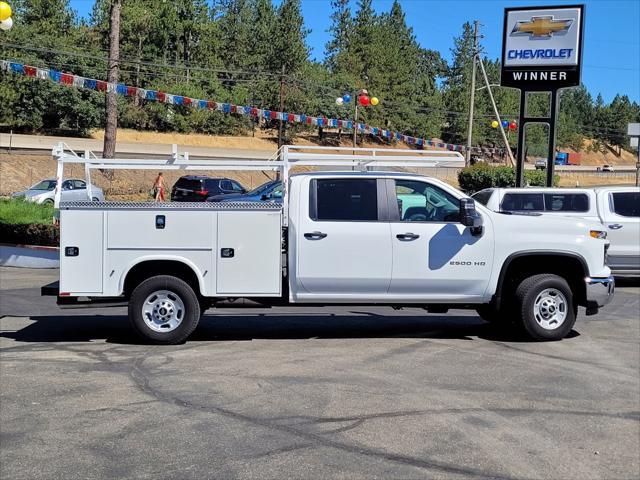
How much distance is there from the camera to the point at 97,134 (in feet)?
218

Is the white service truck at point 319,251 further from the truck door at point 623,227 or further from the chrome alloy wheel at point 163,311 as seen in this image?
the truck door at point 623,227

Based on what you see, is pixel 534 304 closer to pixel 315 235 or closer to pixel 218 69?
pixel 315 235

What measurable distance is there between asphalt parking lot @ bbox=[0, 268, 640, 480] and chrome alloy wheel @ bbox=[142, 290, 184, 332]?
27 centimetres

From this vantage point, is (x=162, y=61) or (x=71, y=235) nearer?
(x=71, y=235)

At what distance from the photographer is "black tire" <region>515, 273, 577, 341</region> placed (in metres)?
8.98

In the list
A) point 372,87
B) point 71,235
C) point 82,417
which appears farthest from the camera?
point 372,87

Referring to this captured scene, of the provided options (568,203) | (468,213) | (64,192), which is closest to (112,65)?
(64,192)

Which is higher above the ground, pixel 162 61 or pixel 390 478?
pixel 162 61

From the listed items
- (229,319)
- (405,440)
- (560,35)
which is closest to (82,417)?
(405,440)

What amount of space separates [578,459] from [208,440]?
2.66 m

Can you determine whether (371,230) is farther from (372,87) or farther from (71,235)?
(372,87)

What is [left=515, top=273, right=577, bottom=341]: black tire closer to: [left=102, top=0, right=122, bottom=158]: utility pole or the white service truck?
the white service truck

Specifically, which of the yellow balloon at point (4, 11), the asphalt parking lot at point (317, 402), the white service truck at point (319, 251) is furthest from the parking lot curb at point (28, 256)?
the white service truck at point (319, 251)

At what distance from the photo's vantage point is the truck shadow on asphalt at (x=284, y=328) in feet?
31.0
